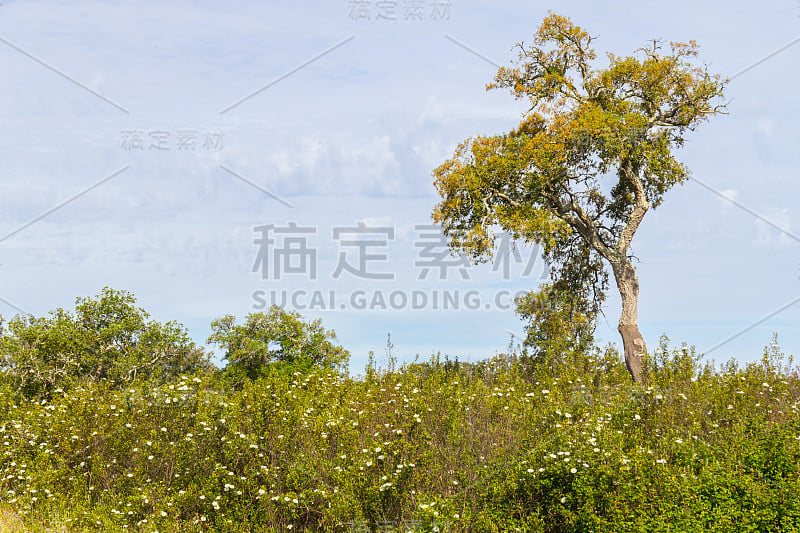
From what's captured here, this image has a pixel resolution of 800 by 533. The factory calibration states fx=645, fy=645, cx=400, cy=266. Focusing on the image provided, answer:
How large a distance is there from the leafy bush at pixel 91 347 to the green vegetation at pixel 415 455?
3.70 m

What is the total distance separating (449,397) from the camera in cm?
988

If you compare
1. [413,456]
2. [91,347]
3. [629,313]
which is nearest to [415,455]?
[413,456]

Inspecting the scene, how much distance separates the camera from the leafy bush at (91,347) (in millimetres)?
15383

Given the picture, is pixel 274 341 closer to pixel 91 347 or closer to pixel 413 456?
pixel 91 347

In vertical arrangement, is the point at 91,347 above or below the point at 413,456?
above

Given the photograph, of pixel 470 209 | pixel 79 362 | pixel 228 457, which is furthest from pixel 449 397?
pixel 79 362

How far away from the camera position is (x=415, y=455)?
313 inches

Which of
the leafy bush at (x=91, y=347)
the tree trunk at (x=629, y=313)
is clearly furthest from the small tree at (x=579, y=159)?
the leafy bush at (x=91, y=347)

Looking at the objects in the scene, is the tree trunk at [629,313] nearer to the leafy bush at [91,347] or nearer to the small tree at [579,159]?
the small tree at [579,159]

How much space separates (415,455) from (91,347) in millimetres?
11572

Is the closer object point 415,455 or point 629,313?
point 415,455

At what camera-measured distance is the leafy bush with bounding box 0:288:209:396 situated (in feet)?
50.5

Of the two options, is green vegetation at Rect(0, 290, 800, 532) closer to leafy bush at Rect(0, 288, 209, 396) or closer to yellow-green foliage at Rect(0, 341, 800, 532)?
yellow-green foliage at Rect(0, 341, 800, 532)

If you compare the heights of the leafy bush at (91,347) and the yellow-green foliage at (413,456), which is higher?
the leafy bush at (91,347)
